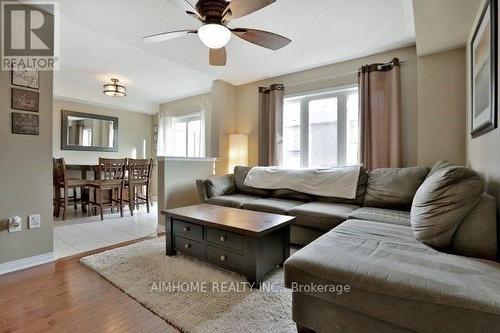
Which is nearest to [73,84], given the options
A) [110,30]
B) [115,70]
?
[115,70]

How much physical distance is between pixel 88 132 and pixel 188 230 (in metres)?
4.54

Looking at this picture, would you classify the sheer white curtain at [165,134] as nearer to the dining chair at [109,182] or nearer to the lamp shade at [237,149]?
the dining chair at [109,182]

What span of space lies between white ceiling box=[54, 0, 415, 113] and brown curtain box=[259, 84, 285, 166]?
1.06ft

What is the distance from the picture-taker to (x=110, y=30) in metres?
2.59

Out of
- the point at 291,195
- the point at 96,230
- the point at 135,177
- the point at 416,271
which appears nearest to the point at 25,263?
the point at 96,230

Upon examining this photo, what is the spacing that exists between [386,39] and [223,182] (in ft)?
8.77

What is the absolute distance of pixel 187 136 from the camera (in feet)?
18.7

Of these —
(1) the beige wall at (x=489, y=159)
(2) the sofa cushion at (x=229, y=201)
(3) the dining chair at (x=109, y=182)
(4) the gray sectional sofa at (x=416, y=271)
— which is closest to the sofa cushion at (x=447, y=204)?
(4) the gray sectional sofa at (x=416, y=271)

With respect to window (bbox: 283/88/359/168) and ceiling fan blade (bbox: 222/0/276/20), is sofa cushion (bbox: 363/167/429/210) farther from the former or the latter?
ceiling fan blade (bbox: 222/0/276/20)

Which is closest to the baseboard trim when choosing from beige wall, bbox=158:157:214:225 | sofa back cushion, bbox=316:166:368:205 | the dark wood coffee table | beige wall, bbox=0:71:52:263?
beige wall, bbox=0:71:52:263

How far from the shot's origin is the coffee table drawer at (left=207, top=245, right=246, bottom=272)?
6.14 ft

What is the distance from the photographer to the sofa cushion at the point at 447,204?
130 cm

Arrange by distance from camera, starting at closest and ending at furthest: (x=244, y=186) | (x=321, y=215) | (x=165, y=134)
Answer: (x=321, y=215) → (x=244, y=186) → (x=165, y=134)
